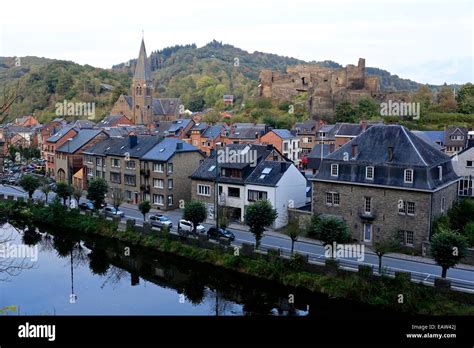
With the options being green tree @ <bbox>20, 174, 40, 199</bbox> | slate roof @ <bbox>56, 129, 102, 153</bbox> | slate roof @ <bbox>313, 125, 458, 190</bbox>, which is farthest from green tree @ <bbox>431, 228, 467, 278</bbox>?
slate roof @ <bbox>56, 129, 102, 153</bbox>

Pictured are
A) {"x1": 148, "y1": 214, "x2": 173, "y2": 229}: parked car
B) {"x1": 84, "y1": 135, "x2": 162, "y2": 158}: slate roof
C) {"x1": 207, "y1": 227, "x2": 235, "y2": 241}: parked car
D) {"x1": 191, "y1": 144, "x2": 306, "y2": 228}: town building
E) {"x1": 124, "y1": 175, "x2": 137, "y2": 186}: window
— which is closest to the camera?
{"x1": 207, "y1": 227, "x2": 235, "y2": 241}: parked car

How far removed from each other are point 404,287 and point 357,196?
29.3 ft

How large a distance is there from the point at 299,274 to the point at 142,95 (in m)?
74.1

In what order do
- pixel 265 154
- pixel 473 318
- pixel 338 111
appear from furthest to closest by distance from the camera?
1. pixel 338 111
2. pixel 265 154
3. pixel 473 318

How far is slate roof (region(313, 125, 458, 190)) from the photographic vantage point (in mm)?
27953

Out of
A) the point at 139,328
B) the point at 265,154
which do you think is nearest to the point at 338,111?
the point at 265,154

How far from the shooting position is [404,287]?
857 inches

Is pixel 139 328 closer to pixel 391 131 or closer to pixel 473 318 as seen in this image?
pixel 473 318

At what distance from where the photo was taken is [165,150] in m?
42.2

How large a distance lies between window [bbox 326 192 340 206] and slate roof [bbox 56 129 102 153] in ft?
98.2

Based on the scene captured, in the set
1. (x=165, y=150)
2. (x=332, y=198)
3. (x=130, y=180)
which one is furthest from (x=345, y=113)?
(x=332, y=198)

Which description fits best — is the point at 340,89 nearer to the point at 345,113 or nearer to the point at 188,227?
the point at 345,113

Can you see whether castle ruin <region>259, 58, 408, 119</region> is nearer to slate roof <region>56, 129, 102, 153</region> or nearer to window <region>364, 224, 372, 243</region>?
slate roof <region>56, 129, 102, 153</region>

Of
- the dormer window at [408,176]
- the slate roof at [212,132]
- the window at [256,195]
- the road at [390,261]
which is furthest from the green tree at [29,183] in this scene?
the dormer window at [408,176]
